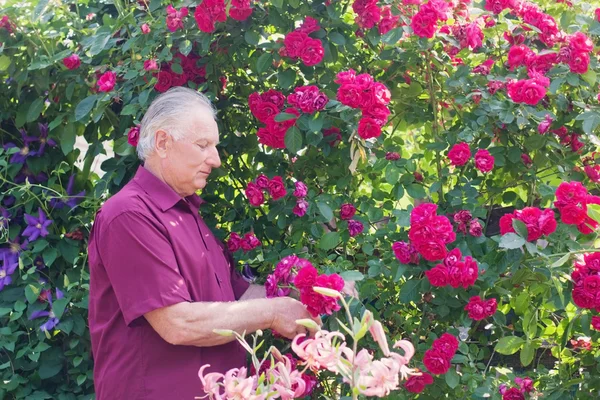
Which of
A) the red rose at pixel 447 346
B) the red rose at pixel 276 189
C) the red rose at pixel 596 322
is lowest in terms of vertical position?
the red rose at pixel 447 346

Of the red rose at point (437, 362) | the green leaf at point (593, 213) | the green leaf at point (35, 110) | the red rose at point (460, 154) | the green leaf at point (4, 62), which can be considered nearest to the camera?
the green leaf at point (593, 213)

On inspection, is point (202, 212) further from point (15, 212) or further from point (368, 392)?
point (368, 392)

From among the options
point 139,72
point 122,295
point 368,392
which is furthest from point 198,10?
point 368,392

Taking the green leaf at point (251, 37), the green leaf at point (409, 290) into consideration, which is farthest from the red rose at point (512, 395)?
the green leaf at point (251, 37)

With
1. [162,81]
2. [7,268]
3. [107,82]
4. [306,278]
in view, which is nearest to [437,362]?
[306,278]

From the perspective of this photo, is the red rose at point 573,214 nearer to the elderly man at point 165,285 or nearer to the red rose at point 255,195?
the elderly man at point 165,285

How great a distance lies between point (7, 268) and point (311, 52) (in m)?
1.51

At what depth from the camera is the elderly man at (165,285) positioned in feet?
7.04

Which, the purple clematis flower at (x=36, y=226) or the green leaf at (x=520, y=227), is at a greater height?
the green leaf at (x=520, y=227)

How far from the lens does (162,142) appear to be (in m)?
2.39

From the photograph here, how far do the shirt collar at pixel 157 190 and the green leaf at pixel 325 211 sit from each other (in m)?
0.48

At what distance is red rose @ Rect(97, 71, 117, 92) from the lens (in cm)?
288

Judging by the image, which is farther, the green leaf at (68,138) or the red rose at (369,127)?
the green leaf at (68,138)

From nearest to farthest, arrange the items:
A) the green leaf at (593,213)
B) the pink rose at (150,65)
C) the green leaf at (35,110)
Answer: the green leaf at (593,213), the pink rose at (150,65), the green leaf at (35,110)
